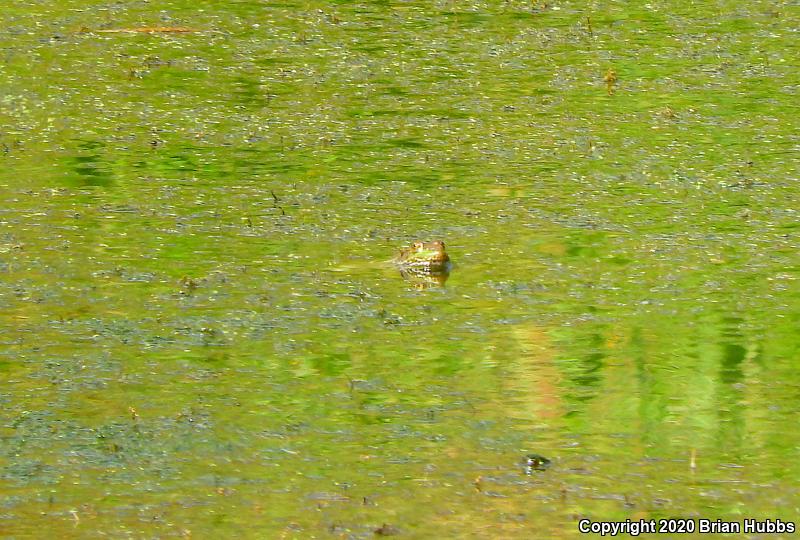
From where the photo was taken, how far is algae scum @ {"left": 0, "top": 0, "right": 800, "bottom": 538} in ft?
11.7

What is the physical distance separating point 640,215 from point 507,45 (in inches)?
82.3

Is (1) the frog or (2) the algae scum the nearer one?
(2) the algae scum

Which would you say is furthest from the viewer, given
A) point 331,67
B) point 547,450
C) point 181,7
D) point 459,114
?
point 181,7

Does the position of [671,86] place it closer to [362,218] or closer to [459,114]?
[459,114]

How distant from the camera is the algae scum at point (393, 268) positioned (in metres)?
3.57

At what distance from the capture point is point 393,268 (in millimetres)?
4883

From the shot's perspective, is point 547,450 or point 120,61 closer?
point 547,450

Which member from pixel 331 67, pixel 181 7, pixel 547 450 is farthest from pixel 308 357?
pixel 181 7

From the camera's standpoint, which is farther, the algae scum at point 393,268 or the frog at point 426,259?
the frog at point 426,259

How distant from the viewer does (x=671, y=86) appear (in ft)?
21.9

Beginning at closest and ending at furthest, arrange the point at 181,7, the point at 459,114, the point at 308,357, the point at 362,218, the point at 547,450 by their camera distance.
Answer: the point at 547,450, the point at 308,357, the point at 362,218, the point at 459,114, the point at 181,7

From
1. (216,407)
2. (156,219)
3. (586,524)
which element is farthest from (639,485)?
(156,219)

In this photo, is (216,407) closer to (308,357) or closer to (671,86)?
(308,357)

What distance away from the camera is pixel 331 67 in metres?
6.92
